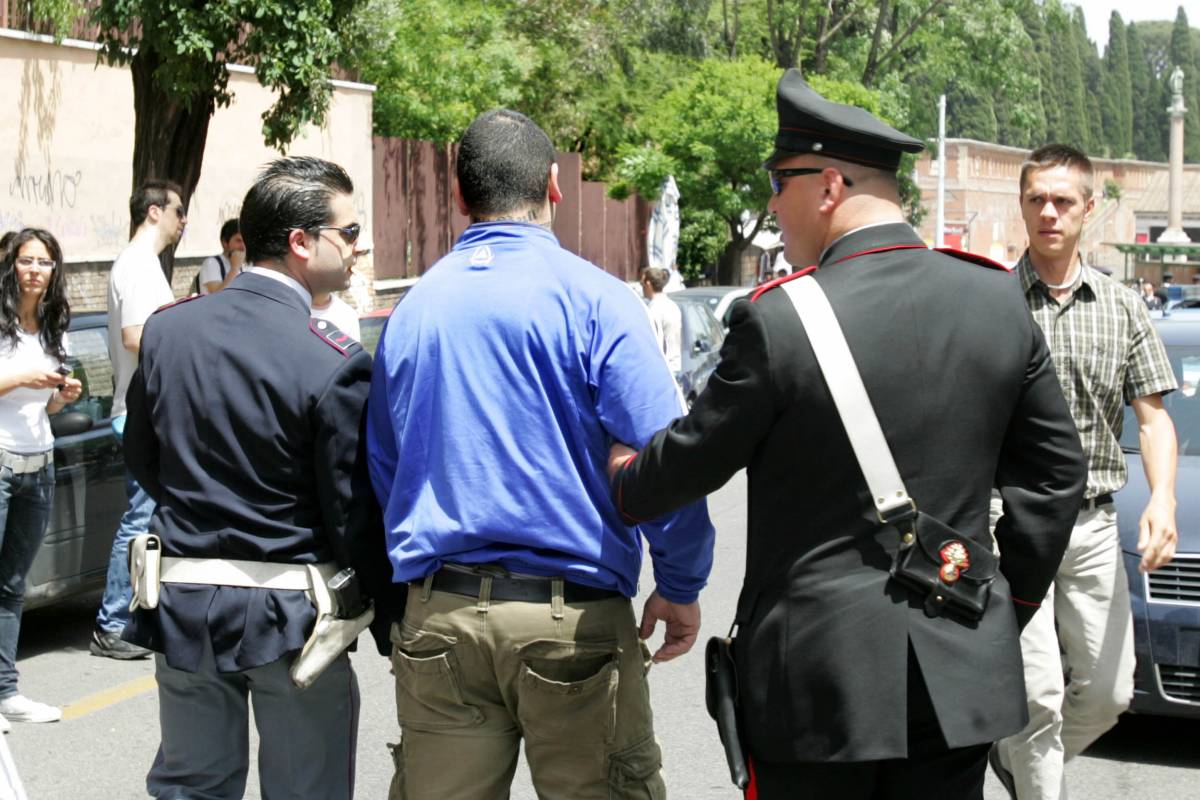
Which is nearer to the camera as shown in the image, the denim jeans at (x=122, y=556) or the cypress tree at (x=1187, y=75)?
the denim jeans at (x=122, y=556)

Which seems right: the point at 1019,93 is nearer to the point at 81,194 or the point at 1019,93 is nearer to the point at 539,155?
the point at 81,194

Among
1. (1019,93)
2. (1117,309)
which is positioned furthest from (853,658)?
(1019,93)

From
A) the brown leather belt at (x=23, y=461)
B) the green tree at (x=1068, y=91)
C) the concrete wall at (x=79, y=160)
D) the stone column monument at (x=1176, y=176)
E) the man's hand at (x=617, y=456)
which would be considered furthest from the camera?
the green tree at (x=1068, y=91)

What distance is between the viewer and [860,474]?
9.23ft

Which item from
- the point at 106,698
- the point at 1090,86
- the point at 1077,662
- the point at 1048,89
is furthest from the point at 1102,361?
the point at 1090,86

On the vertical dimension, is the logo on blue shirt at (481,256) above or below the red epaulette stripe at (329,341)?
above

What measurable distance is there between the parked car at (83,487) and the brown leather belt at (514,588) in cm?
418

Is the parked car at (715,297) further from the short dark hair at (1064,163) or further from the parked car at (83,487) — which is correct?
the short dark hair at (1064,163)

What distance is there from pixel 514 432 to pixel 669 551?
41 cm

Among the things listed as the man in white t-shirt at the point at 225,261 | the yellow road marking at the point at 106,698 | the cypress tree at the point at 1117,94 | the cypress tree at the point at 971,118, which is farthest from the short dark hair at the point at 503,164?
the cypress tree at the point at 1117,94

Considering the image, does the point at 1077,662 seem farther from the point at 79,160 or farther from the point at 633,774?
the point at 79,160

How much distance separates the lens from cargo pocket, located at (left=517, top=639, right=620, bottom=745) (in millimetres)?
3184

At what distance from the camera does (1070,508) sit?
3.09m

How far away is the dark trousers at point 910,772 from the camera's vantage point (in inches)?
112
